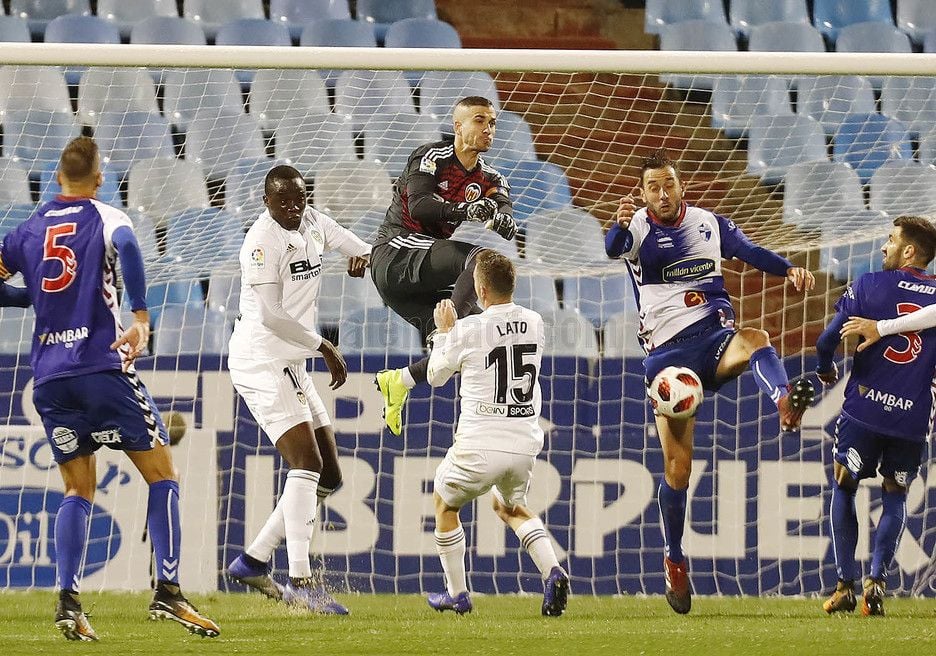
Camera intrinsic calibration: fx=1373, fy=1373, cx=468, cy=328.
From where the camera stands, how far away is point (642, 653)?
4734mm

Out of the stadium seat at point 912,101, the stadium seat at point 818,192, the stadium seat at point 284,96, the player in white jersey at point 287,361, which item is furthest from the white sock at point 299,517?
the stadium seat at point 912,101

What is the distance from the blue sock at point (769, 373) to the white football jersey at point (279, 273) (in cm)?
205

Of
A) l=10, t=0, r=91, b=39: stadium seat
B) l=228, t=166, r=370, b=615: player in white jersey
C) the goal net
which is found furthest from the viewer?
l=10, t=0, r=91, b=39: stadium seat

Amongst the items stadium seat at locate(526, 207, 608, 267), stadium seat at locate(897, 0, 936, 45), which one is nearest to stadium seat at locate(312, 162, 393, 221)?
stadium seat at locate(526, 207, 608, 267)

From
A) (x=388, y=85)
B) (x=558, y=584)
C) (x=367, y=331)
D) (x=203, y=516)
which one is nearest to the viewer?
(x=558, y=584)

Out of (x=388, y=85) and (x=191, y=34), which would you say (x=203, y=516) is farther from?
(x=191, y=34)

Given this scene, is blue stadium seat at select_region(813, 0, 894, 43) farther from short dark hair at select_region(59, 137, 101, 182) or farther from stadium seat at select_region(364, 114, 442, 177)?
short dark hair at select_region(59, 137, 101, 182)

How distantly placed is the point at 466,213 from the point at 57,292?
72.6 inches

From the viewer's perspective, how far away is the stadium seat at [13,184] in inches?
313

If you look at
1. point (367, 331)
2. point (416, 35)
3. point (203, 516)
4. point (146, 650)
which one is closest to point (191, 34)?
point (416, 35)

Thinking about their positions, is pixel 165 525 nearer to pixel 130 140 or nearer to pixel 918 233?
pixel 918 233

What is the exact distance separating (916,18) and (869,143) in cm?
240

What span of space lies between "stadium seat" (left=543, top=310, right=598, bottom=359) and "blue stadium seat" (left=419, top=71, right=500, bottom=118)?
56.9 inches

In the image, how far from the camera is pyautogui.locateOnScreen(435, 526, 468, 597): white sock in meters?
6.01
